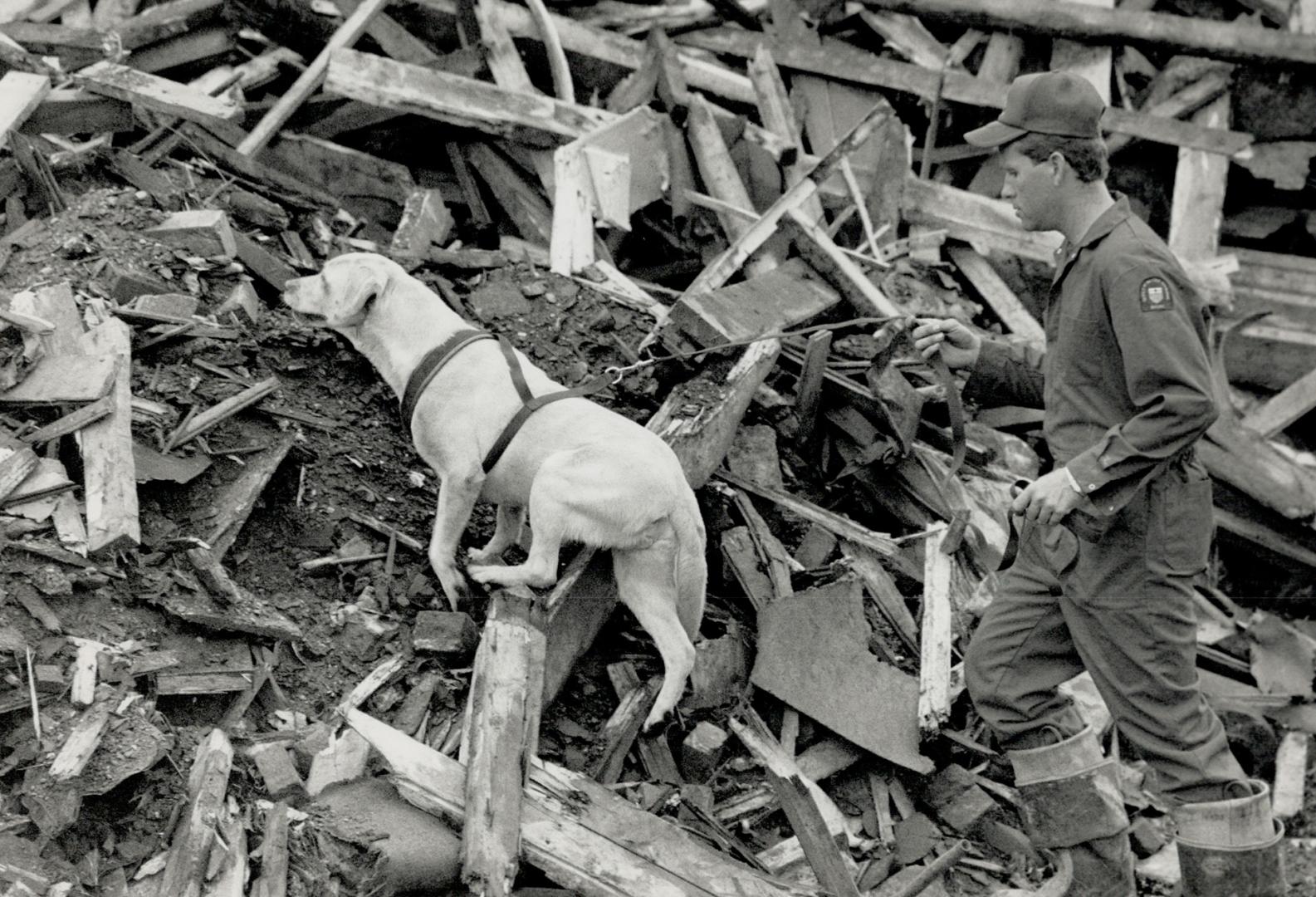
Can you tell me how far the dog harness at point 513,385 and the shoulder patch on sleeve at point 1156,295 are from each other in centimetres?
237

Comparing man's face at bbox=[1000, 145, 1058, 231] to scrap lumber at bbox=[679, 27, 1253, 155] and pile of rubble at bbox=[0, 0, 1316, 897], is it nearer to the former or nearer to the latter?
pile of rubble at bbox=[0, 0, 1316, 897]

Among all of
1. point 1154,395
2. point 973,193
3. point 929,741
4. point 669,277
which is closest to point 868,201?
point 973,193

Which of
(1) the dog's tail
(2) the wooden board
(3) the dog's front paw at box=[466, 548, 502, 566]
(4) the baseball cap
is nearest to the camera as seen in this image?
(4) the baseball cap

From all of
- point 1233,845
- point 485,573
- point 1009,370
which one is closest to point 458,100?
point 485,573

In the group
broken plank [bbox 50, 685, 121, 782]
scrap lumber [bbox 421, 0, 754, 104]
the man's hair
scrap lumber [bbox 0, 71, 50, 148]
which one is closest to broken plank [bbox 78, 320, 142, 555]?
broken plank [bbox 50, 685, 121, 782]

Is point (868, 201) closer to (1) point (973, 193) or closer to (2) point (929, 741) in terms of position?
(1) point (973, 193)

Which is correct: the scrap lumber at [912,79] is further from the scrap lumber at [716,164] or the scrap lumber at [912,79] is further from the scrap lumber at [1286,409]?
the scrap lumber at [1286,409]

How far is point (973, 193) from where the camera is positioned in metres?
8.52

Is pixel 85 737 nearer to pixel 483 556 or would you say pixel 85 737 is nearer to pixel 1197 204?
pixel 483 556

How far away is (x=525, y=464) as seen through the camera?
206 inches

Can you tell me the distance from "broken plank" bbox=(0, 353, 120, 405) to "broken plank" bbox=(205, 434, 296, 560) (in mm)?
644

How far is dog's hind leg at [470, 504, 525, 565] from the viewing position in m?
5.57

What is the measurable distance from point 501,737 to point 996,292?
5015 mm

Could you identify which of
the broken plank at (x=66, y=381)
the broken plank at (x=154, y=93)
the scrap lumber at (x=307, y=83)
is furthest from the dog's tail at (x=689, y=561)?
the broken plank at (x=154, y=93)
